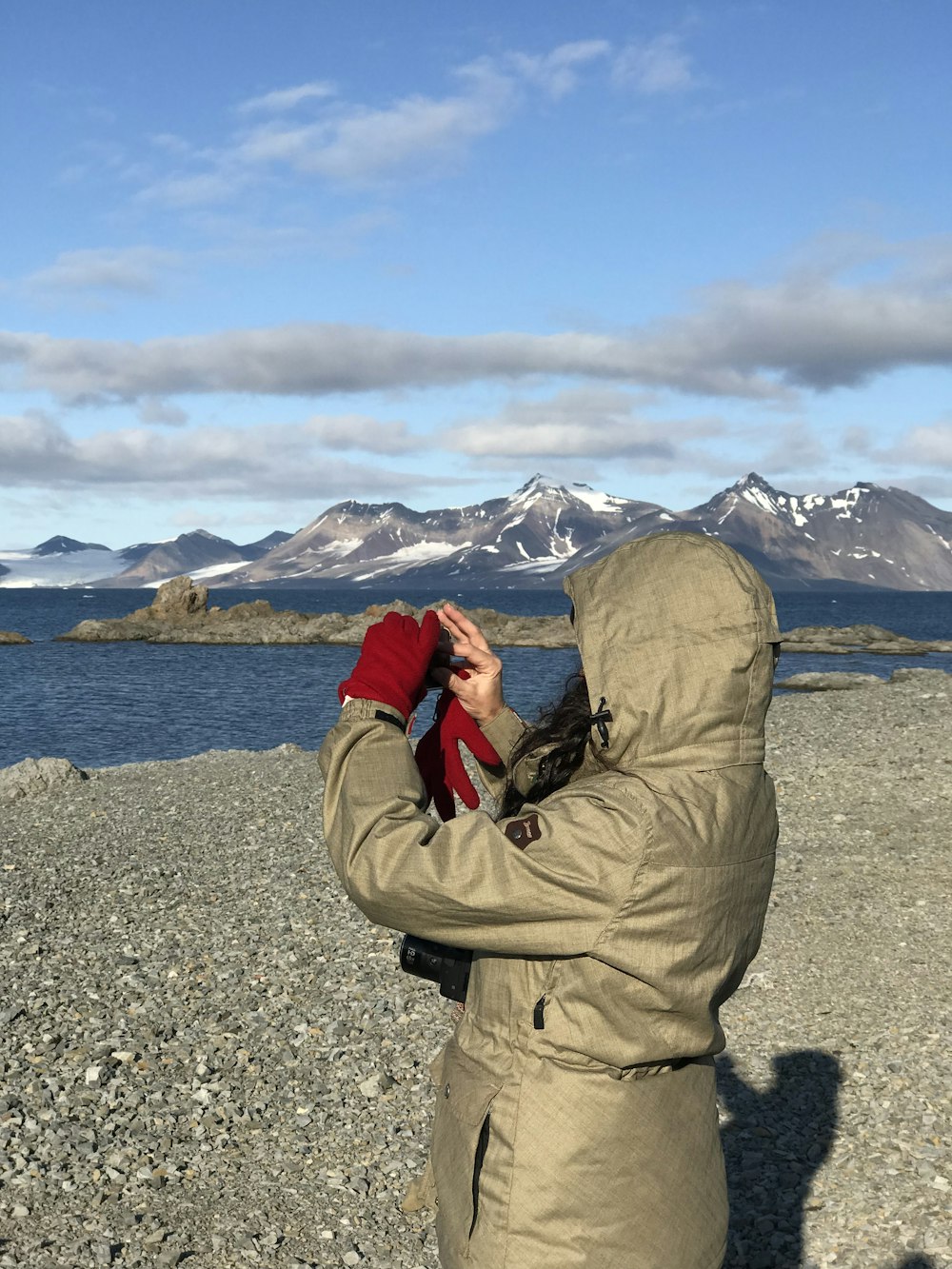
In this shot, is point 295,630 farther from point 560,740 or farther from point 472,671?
point 560,740

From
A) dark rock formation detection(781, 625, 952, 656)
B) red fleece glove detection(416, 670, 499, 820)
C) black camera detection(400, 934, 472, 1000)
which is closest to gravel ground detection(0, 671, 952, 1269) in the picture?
black camera detection(400, 934, 472, 1000)

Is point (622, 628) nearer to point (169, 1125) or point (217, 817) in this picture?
point (169, 1125)

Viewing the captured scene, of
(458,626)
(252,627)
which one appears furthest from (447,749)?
(252,627)

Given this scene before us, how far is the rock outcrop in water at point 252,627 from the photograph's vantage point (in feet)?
284

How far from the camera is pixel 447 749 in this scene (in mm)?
3018

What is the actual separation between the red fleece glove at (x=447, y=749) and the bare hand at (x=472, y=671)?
25 millimetres

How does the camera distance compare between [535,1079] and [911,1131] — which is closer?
[535,1079]

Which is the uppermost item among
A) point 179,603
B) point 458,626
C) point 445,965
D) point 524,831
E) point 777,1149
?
point 458,626

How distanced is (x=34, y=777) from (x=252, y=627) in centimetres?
7169

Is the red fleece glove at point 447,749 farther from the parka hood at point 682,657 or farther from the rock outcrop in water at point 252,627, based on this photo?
the rock outcrop in water at point 252,627

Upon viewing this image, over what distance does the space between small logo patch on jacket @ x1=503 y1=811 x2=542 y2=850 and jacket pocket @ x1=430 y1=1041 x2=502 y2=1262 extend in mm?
620

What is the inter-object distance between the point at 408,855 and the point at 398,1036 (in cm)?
615

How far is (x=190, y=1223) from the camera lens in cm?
556

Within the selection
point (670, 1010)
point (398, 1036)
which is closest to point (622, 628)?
point (670, 1010)
